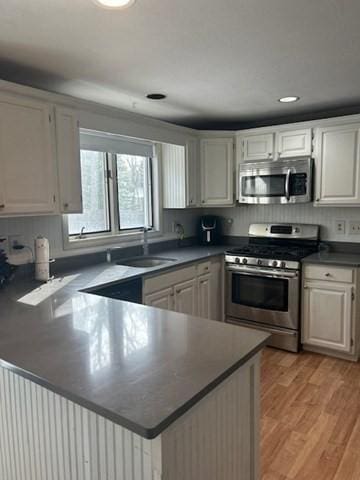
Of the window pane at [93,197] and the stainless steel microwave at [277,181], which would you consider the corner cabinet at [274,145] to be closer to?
the stainless steel microwave at [277,181]

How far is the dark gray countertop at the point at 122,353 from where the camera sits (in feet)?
3.23

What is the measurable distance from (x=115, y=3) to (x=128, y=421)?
1558mm

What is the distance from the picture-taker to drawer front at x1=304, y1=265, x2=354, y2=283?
10.0 feet

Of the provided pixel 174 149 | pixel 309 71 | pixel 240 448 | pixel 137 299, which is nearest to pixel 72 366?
pixel 240 448

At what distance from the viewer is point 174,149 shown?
3.65 metres

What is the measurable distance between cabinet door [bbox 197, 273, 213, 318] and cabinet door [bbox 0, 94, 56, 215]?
5.19 feet

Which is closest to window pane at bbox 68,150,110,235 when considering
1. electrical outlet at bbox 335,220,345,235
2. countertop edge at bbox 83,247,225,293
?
countertop edge at bbox 83,247,225,293

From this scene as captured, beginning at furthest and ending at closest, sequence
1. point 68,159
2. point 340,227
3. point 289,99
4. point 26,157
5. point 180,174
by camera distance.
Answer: point 180,174
point 340,227
point 289,99
point 68,159
point 26,157

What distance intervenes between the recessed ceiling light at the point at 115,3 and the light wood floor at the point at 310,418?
7.73 feet

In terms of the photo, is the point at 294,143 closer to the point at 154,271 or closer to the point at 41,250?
the point at 154,271

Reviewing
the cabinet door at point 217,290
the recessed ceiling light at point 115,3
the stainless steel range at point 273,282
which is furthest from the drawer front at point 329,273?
the recessed ceiling light at point 115,3

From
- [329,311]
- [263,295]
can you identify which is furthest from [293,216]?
[329,311]

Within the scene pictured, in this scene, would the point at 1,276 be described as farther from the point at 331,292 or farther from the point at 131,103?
the point at 331,292

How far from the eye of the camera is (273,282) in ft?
11.1
